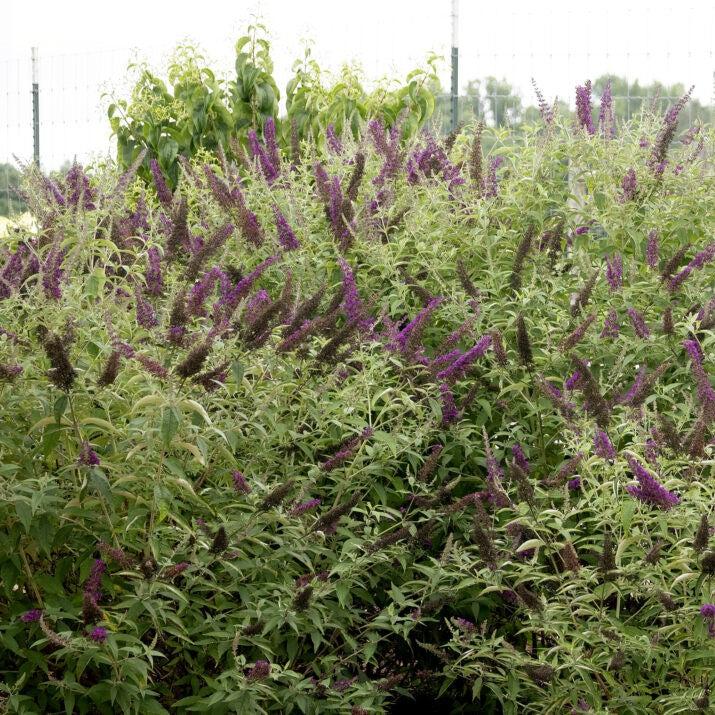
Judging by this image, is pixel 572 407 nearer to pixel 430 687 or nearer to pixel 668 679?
pixel 668 679

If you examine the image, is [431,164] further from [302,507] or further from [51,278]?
[302,507]

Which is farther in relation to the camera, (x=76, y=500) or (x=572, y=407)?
(x=572, y=407)

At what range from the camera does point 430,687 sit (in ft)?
11.9

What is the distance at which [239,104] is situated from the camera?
25.1 feet

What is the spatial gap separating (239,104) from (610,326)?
451 cm

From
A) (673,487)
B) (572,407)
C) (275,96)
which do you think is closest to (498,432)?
(572,407)

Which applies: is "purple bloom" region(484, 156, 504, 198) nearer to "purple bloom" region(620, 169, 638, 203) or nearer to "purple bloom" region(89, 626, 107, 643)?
"purple bloom" region(620, 169, 638, 203)

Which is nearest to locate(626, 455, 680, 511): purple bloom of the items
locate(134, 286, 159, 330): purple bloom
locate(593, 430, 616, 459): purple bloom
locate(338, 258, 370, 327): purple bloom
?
locate(593, 430, 616, 459): purple bloom

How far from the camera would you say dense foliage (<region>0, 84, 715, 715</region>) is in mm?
2807

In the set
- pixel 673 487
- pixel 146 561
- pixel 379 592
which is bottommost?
pixel 379 592

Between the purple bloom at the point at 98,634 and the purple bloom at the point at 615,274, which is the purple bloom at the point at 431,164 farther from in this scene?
the purple bloom at the point at 98,634

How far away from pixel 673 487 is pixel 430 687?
3.89ft

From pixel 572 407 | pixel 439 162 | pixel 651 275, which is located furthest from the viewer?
pixel 439 162

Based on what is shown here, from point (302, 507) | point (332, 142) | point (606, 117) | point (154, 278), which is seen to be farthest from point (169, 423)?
point (332, 142)
